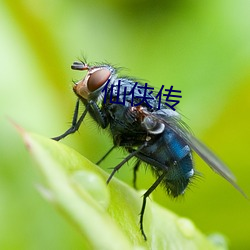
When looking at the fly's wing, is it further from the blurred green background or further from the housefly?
the blurred green background

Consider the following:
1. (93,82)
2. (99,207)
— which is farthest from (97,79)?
(99,207)

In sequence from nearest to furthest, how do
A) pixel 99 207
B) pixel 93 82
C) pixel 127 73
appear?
pixel 99 207 < pixel 93 82 < pixel 127 73

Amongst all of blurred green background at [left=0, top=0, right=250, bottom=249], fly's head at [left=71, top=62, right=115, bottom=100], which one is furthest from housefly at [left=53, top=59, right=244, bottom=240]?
blurred green background at [left=0, top=0, right=250, bottom=249]

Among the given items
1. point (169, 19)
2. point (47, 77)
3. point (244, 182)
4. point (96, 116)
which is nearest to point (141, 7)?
point (169, 19)

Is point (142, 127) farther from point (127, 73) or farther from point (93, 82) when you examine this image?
point (127, 73)

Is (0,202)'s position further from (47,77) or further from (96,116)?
(47,77)

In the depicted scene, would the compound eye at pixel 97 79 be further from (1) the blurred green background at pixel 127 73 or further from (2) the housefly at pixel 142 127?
(1) the blurred green background at pixel 127 73

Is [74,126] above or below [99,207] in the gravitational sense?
below
